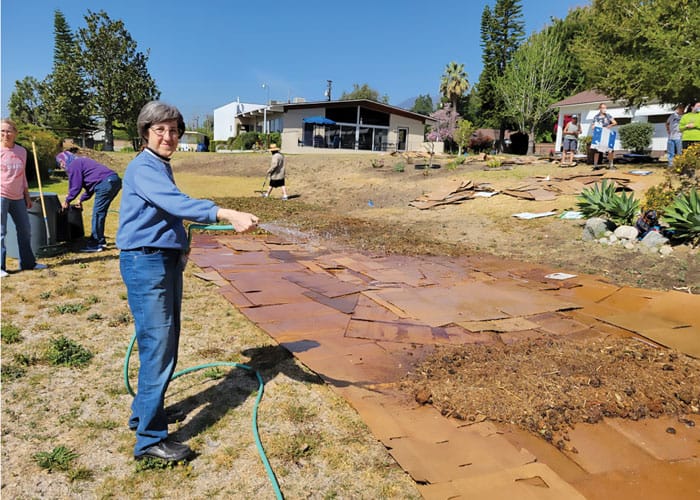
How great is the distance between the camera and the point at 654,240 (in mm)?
7480

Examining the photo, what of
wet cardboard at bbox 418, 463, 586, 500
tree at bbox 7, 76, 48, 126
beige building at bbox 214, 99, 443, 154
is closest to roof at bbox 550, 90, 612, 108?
beige building at bbox 214, 99, 443, 154

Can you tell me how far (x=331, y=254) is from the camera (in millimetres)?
7840

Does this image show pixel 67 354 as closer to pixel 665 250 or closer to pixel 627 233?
pixel 665 250

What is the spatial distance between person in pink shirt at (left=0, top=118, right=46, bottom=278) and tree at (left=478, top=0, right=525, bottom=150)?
4708 cm

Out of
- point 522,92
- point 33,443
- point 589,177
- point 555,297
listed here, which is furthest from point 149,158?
point 522,92

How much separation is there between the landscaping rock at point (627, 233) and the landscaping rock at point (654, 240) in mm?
194

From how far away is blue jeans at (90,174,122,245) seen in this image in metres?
7.18

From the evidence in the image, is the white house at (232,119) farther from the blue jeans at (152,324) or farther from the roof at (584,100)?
the blue jeans at (152,324)

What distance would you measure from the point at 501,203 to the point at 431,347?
9.02 m

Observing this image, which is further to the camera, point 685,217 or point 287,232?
point 287,232

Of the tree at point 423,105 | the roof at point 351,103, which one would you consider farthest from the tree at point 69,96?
the tree at point 423,105

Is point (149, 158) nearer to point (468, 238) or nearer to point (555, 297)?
point (555, 297)

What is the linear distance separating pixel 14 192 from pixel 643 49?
1846 cm

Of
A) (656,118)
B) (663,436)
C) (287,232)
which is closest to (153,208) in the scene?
(663,436)
